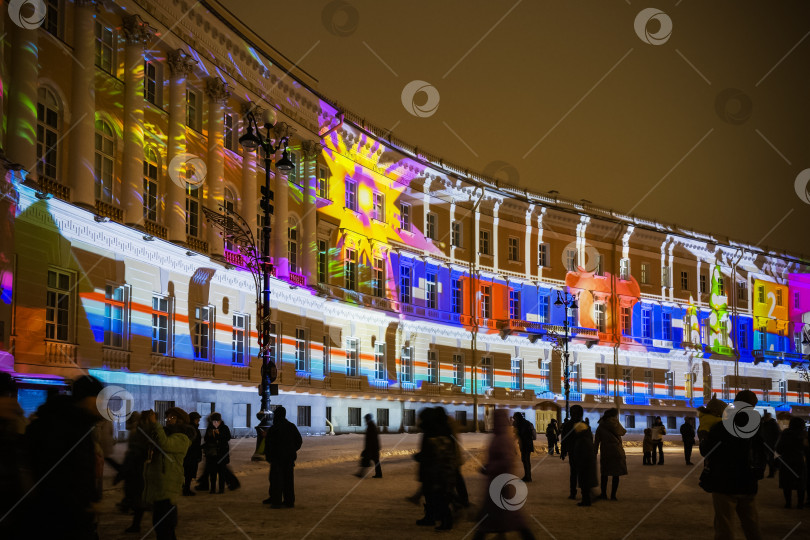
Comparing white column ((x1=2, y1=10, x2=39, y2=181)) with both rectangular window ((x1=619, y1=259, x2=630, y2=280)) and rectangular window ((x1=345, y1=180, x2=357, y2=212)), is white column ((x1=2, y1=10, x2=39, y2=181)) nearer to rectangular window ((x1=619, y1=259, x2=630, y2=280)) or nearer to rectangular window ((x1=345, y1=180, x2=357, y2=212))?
rectangular window ((x1=345, y1=180, x2=357, y2=212))

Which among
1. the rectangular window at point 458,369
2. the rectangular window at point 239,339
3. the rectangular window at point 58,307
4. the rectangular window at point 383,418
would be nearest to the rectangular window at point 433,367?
the rectangular window at point 458,369

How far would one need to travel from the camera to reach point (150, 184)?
29109mm

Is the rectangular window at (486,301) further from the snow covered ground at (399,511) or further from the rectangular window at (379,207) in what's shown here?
the snow covered ground at (399,511)

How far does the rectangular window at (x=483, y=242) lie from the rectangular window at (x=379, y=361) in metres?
10.4

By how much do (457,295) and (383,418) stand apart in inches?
390

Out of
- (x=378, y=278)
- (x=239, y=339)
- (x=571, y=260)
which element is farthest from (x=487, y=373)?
(x=239, y=339)

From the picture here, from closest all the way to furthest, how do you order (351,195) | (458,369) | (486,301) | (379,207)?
(351,195) < (379,207) < (458,369) < (486,301)

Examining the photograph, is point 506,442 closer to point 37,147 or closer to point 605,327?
point 37,147

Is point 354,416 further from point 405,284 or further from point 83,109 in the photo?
point 83,109

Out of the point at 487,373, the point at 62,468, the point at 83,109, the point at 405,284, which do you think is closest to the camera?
the point at 62,468

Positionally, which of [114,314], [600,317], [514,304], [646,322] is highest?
[514,304]

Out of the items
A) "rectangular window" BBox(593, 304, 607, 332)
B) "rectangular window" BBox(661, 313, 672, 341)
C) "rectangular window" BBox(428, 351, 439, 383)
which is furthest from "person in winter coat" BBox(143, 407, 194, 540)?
"rectangular window" BBox(661, 313, 672, 341)

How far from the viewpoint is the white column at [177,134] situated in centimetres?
2947

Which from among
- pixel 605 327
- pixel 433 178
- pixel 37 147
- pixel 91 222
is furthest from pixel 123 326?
pixel 605 327
